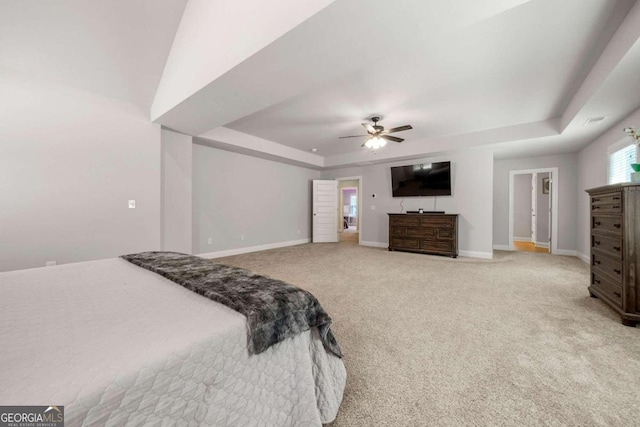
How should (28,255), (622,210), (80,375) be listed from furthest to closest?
(28,255) < (622,210) < (80,375)

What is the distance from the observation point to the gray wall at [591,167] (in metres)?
3.36

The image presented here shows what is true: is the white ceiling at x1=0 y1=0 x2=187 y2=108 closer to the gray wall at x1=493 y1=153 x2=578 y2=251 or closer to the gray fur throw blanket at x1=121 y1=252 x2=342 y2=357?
the gray fur throw blanket at x1=121 y1=252 x2=342 y2=357

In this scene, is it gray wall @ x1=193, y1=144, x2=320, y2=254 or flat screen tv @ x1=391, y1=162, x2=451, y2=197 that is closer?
gray wall @ x1=193, y1=144, x2=320, y2=254

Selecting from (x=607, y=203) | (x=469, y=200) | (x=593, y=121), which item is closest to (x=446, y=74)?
(x=607, y=203)

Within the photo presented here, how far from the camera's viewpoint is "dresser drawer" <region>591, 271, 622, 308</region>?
216 cm

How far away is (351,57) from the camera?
6.48ft

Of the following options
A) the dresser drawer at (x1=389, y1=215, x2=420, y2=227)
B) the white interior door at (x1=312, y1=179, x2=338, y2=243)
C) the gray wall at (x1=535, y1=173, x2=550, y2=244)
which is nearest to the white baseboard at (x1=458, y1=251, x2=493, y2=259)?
the dresser drawer at (x1=389, y1=215, x2=420, y2=227)

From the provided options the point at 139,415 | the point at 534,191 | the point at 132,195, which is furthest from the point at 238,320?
the point at 534,191

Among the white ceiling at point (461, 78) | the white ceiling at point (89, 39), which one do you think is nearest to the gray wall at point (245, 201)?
the white ceiling at point (461, 78)

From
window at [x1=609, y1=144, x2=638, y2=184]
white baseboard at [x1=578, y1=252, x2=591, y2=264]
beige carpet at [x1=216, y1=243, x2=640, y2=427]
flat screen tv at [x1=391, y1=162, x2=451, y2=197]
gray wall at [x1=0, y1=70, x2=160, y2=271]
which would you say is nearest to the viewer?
beige carpet at [x1=216, y1=243, x2=640, y2=427]

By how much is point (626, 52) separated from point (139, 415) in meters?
3.70

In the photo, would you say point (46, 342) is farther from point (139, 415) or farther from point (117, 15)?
point (117, 15)

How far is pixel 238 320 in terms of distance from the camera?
2.97ft

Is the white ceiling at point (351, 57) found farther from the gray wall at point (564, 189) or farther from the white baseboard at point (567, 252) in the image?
the white baseboard at point (567, 252)
